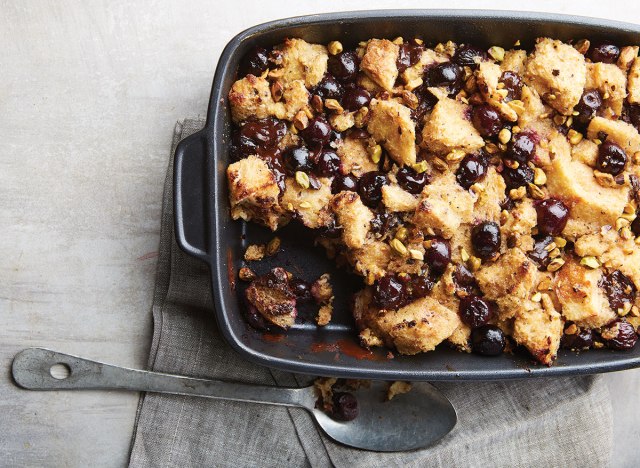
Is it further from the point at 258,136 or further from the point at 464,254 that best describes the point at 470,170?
the point at 258,136

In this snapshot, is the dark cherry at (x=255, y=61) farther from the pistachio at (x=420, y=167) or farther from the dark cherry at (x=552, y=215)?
the dark cherry at (x=552, y=215)

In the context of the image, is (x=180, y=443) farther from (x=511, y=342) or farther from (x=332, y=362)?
(x=511, y=342)

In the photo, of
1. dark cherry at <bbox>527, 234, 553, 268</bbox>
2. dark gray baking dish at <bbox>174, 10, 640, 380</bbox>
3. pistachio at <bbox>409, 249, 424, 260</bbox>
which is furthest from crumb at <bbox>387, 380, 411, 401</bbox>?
dark cherry at <bbox>527, 234, 553, 268</bbox>

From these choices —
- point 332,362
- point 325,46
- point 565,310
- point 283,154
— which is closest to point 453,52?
point 325,46

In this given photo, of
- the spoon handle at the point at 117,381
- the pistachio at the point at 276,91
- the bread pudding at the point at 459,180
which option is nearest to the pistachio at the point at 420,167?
the bread pudding at the point at 459,180

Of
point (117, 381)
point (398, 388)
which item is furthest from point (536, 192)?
point (117, 381)

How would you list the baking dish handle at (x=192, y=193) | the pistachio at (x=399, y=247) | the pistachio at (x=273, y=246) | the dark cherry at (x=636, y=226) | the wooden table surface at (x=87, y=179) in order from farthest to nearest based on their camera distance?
1. the wooden table surface at (x=87, y=179)
2. the pistachio at (x=273, y=246)
3. the dark cherry at (x=636, y=226)
4. the pistachio at (x=399, y=247)
5. the baking dish handle at (x=192, y=193)
